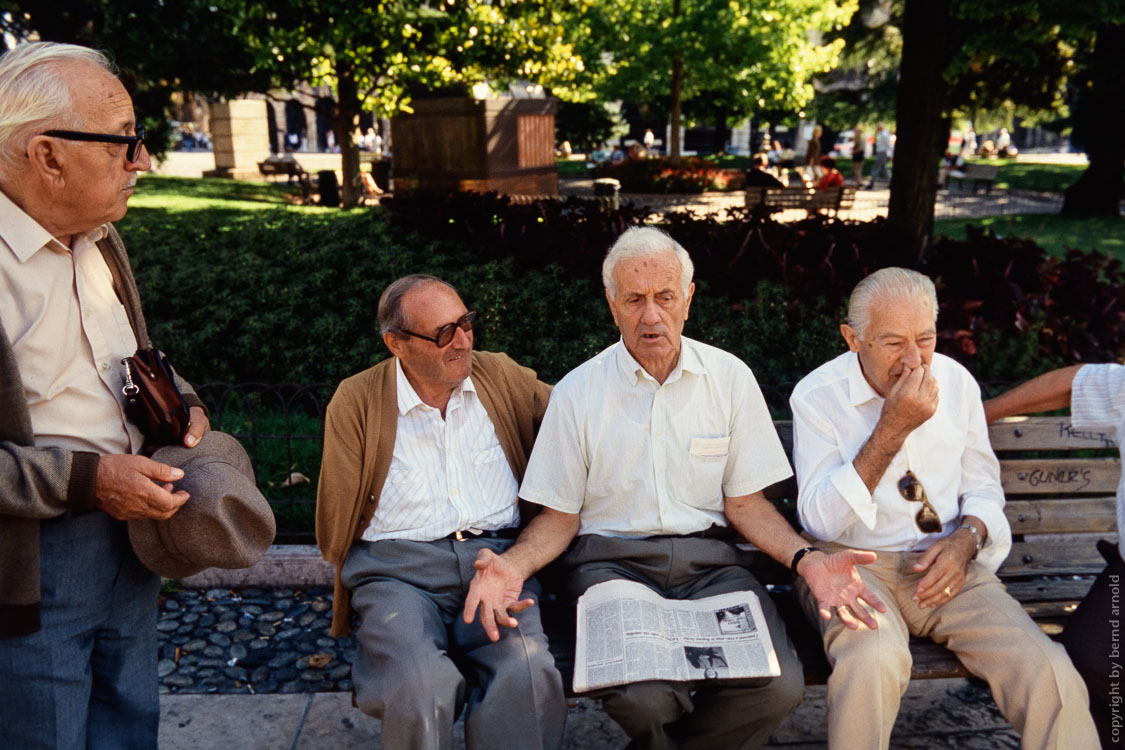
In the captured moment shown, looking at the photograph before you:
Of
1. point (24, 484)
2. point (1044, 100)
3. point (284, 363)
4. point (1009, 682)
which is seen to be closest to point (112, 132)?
point (24, 484)

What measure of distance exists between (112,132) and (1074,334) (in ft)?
17.8

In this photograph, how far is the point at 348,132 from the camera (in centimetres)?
1850

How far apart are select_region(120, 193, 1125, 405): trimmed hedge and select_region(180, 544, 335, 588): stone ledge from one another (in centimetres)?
193

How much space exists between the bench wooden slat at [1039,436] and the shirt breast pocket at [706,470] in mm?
1146

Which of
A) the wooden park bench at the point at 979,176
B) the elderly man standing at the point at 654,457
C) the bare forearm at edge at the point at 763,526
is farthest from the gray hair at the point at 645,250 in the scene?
the wooden park bench at the point at 979,176

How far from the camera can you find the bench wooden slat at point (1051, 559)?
3.44 metres

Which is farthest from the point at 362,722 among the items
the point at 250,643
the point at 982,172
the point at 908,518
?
the point at 982,172

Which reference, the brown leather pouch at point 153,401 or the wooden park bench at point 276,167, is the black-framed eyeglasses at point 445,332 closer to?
the brown leather pouch at point 153,401

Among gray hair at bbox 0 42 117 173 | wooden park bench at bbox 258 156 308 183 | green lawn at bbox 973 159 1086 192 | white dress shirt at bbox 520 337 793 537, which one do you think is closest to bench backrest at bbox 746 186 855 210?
green lawn at bbox 973 159 1086 192

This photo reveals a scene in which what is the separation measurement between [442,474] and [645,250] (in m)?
1.03

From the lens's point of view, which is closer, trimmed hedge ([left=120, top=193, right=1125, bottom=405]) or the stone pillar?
trimmed hedge ([left=120, top=193, right=1125, bottom=405])

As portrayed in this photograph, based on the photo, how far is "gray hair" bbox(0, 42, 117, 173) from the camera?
211 centimetres

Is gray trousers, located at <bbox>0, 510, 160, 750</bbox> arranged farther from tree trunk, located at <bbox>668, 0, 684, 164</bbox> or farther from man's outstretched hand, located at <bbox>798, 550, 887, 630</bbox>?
tree trunk, located at <bbox>668, 0, 684, 164</bbox>

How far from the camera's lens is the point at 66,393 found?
2.25 metres
